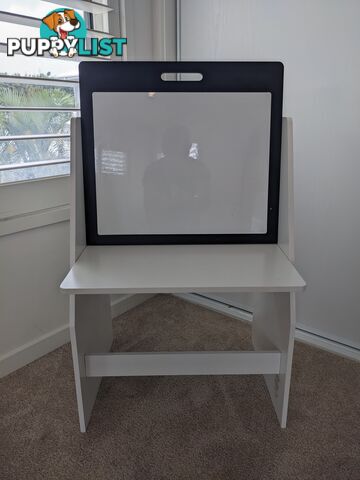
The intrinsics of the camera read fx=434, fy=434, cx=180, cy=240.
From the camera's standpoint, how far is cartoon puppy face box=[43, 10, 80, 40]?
188cm

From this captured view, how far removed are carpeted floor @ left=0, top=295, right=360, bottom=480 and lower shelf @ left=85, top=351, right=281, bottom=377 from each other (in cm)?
18

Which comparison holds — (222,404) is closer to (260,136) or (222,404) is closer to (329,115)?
(260,136)

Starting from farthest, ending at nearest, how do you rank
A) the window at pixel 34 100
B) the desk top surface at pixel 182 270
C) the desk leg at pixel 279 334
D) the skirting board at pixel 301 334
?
the skirting board at pixel 301 334, the window at pixel 34 100, the desk leg at pixel 279 334, the desk top surface at pixel 182 270

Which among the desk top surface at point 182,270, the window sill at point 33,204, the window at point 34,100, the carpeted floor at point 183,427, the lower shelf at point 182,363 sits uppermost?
the window at point 34,100

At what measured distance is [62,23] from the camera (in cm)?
193

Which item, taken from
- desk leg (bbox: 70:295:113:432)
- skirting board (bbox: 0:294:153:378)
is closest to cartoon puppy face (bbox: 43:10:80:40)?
desk leg (bbox: 70:295:113:432)

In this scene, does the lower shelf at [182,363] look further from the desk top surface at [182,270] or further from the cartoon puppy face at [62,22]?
the cartoon puppy face at [62,22]

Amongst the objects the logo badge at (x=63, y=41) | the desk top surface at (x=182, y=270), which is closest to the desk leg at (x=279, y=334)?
the desk top surface at (x=182, y=270)

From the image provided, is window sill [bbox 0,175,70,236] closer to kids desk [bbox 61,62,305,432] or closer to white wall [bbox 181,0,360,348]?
kids desk [bbox 61,62,305,432]

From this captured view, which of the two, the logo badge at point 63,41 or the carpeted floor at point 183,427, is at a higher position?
the logo badge at point 63,41

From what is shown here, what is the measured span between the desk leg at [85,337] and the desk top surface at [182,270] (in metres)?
0.15

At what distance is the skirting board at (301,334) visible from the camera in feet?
6.67

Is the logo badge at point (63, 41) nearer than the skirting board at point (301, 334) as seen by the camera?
Yes

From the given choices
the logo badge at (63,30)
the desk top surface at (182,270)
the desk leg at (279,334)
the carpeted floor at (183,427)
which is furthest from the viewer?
the logo badge at (63,30)
